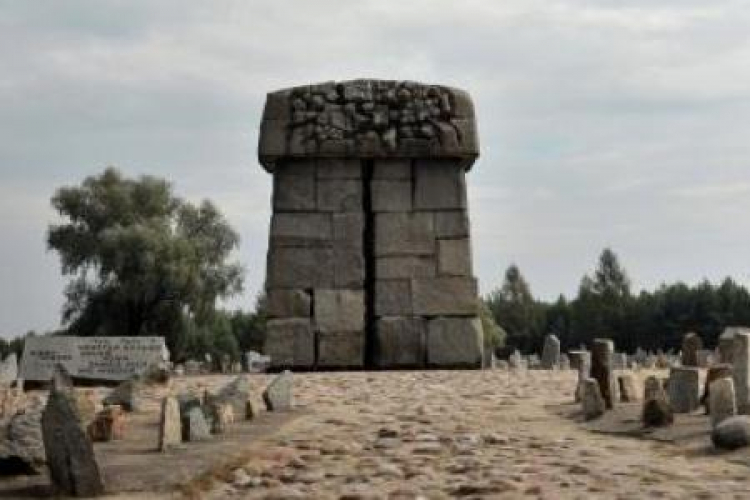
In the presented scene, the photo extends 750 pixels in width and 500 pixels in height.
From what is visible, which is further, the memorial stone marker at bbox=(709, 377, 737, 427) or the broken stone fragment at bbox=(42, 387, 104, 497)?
the memorial stone marker at bbox=(709, 377, 737, 427)

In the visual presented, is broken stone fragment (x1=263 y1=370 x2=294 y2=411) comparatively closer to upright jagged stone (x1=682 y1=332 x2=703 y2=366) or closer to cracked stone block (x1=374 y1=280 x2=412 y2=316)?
cracked stone block (x1=374 y1=280 x2=412 y2=316)

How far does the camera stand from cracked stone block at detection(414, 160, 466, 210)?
46.4 ft

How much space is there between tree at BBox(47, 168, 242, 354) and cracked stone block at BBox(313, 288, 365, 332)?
73.4ft

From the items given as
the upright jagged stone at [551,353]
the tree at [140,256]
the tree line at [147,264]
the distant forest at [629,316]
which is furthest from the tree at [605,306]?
the upright jagged stone at [551,353]

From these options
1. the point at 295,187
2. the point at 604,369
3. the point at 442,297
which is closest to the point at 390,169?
the point at 295,187

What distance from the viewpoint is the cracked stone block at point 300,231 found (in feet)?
45.8

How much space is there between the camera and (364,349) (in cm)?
1370

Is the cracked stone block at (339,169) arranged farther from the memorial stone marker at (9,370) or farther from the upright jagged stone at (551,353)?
the upright jagged stone at (551,353)

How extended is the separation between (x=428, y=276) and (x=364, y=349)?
1.20 meters

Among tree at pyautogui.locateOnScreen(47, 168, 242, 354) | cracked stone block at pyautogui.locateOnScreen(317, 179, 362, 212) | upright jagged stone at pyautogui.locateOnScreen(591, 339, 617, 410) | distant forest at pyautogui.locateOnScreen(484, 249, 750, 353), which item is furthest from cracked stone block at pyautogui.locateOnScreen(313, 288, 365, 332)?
distant forest at pyautogui.locateOnScreen(484, 249, 750, 353)

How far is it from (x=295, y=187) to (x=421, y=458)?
8.27 metres

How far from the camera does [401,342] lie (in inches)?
537

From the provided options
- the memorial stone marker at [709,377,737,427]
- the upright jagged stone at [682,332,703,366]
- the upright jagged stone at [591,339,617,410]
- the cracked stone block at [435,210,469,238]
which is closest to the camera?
the memorial stone marker at [709,377,737,427]

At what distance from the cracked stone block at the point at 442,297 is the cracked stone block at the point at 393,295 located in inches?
3.4
